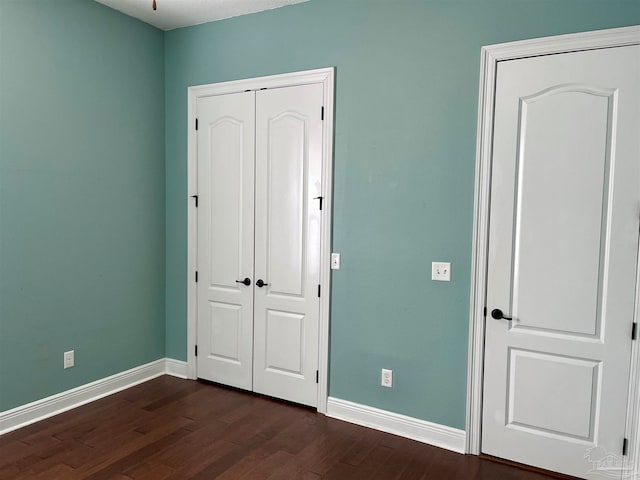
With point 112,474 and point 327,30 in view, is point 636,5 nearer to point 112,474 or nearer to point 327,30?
point 327,30

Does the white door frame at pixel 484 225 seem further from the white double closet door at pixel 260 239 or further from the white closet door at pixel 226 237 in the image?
the white closet door at pixel 226 237

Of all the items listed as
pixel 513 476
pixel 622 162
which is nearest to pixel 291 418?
pixel 513 476

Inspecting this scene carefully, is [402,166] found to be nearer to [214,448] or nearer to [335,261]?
[335,261]

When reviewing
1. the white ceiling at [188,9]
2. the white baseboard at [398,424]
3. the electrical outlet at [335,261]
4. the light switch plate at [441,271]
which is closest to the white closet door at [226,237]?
the white ceiling at [188,9]

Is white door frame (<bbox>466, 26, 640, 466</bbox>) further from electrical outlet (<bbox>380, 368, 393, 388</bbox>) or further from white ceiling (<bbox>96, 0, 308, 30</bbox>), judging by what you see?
white ceiling (<bbox>96, 0, 308, 30</bbox>)

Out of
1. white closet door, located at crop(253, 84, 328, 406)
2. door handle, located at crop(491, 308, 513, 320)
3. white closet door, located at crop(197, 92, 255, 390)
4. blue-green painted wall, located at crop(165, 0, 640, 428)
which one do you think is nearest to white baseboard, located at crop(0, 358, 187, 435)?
white closet door, located at crop(197, 92, 255, 390)

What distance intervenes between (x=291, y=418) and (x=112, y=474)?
46.8 inches

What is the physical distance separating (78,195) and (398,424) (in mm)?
2783

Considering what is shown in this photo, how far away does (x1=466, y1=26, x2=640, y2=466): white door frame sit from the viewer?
2408 millimetres

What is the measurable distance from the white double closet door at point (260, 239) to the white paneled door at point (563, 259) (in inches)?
49.4

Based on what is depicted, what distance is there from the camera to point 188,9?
3457mm

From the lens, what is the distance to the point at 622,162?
2387mm

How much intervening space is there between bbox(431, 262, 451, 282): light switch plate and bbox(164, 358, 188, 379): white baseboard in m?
2.35

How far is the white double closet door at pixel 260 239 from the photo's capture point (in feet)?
11.0
